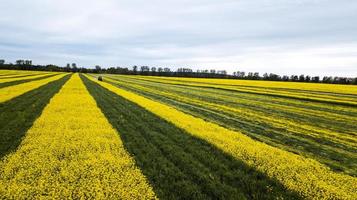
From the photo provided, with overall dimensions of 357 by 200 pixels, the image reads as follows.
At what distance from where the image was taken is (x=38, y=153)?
Result: 9.31 metres

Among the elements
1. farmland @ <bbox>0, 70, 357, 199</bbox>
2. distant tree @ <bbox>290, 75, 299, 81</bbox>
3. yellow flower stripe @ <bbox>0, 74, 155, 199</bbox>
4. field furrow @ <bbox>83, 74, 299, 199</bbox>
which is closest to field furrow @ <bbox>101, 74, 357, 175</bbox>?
farmland @ <bbox>0, 70, 357, 199</bbox>

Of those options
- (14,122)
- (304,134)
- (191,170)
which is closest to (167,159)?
(191,170)

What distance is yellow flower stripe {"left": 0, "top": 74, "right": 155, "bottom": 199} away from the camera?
654 cm

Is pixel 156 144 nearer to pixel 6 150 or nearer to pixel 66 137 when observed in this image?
pixel 66 137

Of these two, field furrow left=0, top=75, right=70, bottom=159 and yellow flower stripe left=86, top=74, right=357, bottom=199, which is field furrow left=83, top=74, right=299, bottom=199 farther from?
field furrow left=0, top=75, right=70, bottom=159

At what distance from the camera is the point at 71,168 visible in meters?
8.06

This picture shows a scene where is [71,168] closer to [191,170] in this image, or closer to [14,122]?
[191,170]

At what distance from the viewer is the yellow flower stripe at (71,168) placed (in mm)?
6543

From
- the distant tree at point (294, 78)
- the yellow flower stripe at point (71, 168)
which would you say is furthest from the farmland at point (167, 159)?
the distant tree at point (294, 78)

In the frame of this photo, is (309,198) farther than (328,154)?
No

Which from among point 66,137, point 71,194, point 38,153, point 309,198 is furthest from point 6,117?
point 309,198

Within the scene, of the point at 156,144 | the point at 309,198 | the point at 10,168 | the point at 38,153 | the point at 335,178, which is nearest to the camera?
the point at 309,198

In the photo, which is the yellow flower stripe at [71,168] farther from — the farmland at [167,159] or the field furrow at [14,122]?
the field furrow at [14,122]

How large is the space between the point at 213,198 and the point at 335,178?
443 cm
